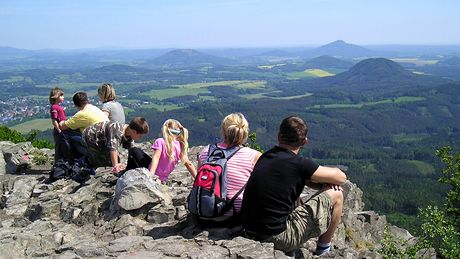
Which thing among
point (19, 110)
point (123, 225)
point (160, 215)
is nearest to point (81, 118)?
point (123, 225)

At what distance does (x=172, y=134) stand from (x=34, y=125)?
490 feet

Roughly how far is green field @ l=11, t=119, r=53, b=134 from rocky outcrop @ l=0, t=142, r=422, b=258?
13418 cm

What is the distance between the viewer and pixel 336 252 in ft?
27.4

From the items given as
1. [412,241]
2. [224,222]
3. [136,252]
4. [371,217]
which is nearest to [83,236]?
[136,252]

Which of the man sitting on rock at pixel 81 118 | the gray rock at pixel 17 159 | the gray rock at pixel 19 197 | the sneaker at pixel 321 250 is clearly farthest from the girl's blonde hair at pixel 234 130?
the gray rock at pixel 17 159

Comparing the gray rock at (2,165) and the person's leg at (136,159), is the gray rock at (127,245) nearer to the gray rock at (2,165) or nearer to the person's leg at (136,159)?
the person's leg at (136,159)

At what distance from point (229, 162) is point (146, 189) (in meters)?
2.66

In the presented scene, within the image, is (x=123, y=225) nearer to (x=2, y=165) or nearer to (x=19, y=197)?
(x=19, y=197)

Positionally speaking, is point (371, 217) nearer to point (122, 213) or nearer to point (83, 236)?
point (122, 213)

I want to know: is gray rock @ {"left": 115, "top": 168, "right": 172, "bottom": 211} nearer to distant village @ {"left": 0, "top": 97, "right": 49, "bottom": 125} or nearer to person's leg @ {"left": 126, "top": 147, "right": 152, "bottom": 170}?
person's leg @ {"left": 126, "top": 147, "right": 152, "bottom": 170}

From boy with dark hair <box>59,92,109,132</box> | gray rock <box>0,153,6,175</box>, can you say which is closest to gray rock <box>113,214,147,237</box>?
boy with dark hair <box>59,92,109,132</box>

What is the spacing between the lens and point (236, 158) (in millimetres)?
8109

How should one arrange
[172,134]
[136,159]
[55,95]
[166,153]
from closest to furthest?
[172,134] → [166,153] → [136,159] → [55,95]

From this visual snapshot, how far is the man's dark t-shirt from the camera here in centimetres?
711
